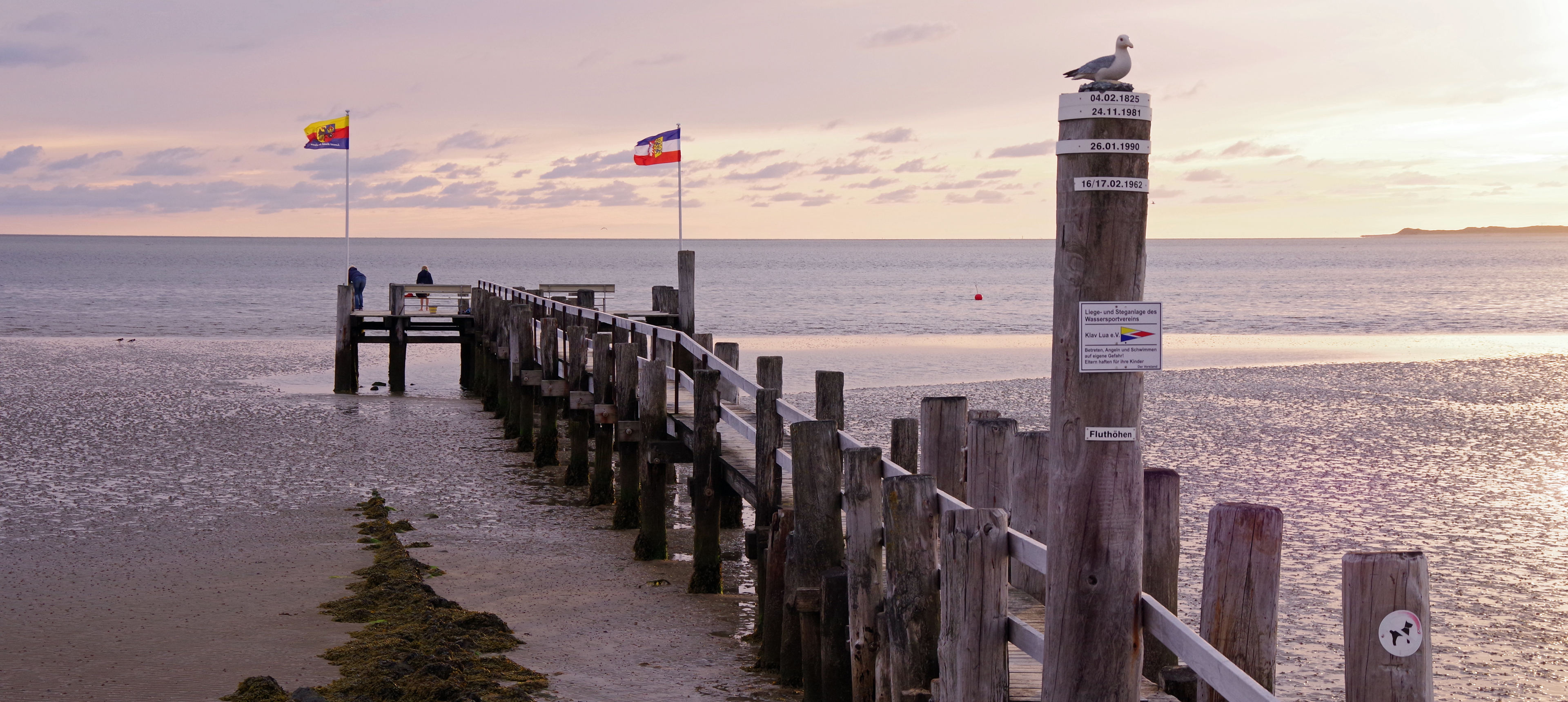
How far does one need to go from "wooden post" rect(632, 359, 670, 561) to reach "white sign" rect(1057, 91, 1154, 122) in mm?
8620

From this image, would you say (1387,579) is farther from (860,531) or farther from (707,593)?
(707,593)

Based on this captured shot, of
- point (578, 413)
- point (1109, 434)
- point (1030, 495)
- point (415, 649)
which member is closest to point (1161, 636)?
point (1109, 434)

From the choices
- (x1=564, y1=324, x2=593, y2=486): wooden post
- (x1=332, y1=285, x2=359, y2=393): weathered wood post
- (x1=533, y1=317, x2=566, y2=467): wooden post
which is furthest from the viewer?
(x1=332, y1=285, x2=359, y2=393): weathered wood post

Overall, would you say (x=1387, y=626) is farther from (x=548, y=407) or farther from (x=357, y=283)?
(x=357, y=283)

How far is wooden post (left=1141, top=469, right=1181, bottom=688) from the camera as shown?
4.88 metres

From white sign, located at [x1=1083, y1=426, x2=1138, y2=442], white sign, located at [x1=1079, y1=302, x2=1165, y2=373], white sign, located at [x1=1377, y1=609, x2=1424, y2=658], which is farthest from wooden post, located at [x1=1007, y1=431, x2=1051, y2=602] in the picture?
white sign, located at [x1=1377, y1=609, x2=1424, y2=658]

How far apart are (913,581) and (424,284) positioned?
34.6 metres

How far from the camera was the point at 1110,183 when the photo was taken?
3730 mm

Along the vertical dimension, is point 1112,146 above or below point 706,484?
above

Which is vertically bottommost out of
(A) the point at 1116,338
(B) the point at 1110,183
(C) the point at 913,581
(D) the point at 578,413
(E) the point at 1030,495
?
(D) the point at 578,413

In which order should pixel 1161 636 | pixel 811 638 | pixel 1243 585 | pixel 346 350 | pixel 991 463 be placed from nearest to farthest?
pixel 1161 636 → pixel 1243 585 → pixel 991 463 → pixel 811 638 → pixel 346 350

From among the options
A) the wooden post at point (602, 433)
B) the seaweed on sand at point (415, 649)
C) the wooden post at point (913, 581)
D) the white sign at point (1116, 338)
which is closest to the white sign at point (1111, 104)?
the white sign at point (1116, 338)

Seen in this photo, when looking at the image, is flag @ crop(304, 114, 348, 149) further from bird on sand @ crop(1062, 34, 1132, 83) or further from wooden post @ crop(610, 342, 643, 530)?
bird on sand @ crop(1062, 34, 1132, 83)

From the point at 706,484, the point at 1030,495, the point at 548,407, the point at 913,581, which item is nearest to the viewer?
the point at 913,581
